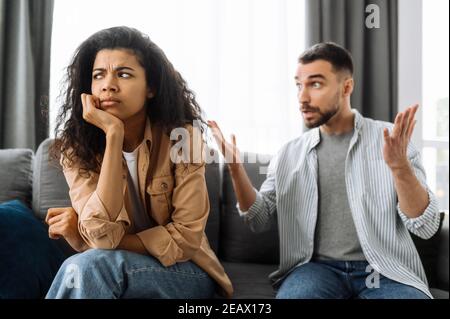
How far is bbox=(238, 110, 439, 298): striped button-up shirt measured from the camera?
112 centimetres

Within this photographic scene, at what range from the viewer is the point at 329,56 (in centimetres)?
123

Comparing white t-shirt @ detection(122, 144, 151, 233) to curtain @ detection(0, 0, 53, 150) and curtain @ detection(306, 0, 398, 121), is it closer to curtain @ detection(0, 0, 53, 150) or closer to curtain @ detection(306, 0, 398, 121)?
curtain @ detection(0, 0, 53, 150)

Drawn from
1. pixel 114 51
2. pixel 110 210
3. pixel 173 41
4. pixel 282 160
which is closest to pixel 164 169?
pixel 110 210

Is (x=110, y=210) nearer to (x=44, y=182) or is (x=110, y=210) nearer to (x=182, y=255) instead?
(x=182, y=255)

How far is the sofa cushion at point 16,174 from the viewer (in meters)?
1.30

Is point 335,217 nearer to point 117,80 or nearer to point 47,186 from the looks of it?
point 117,80

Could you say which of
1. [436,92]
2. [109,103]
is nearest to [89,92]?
[109,103]

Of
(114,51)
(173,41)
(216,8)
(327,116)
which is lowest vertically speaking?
(327,116)

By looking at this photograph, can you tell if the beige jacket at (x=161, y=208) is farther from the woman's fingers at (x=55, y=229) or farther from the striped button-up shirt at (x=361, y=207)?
the striped button-up shirt at (x=361, y=207)

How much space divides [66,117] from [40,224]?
30 centimetres

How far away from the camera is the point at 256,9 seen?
153cm

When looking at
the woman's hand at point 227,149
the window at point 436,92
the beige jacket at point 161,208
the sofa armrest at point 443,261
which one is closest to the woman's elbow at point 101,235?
the beige jacket at point 161,208

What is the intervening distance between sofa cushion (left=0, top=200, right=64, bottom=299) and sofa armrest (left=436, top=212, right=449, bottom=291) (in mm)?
1101
